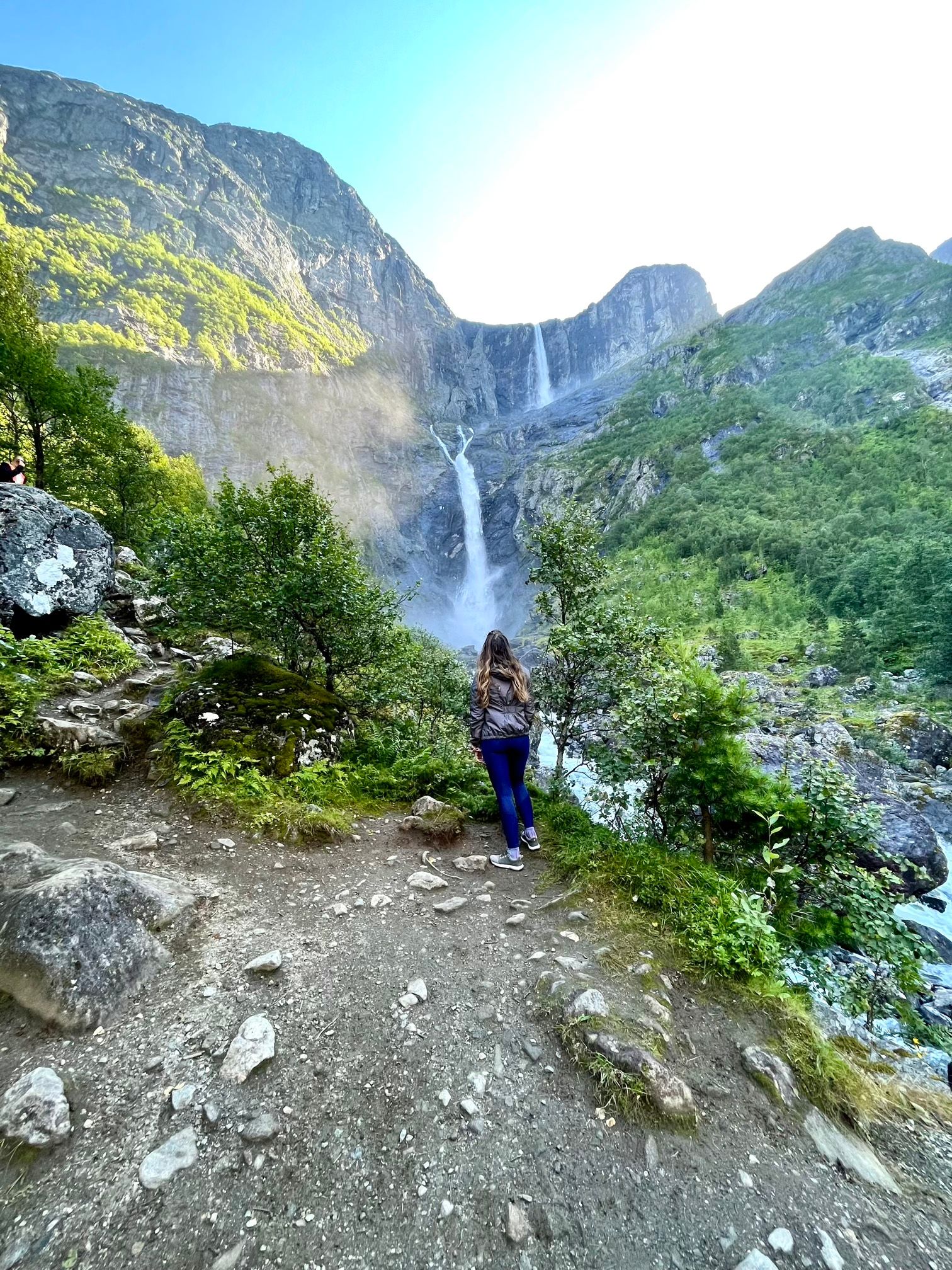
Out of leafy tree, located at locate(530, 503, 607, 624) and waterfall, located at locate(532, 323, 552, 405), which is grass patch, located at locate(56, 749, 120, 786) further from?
waterfall, located at locate(532, 323, 552, 405)

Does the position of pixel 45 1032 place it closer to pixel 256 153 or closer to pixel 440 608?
pixel 440 608

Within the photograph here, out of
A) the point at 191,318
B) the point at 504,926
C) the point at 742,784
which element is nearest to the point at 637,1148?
the point at 504,926

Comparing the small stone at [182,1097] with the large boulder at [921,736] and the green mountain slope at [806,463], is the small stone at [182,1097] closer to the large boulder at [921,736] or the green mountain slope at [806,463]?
the large boulder at [921,736]

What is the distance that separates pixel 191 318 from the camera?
3270 inches

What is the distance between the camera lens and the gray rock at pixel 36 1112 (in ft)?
6.80

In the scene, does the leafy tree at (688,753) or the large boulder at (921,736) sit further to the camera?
the large boulder at (921,736)

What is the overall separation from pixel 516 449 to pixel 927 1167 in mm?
116998

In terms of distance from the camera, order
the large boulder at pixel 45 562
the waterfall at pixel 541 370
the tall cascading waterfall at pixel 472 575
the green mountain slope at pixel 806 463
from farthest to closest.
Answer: the waterfall at pixel 541 370, the tall cascading waterfall at pixel 472 575, the green mountain slope at pixel 806 463, the large boulder at pixel 45 562

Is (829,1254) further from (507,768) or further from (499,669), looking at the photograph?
(499,669)

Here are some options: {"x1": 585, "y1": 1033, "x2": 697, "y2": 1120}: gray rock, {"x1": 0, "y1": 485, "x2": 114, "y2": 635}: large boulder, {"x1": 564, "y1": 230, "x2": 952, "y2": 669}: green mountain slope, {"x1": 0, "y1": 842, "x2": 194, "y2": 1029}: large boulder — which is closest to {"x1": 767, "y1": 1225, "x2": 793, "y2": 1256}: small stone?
{"x1": 585, "y1": 1033, "x2": 697, "y2": 1120}: gray rock

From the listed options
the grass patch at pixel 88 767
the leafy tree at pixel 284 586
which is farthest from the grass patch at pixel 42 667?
the leafy tree at pixel 284 586

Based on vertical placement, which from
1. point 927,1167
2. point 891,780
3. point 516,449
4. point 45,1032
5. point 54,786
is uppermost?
point 516,449

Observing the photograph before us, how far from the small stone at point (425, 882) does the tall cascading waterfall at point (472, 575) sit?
61.1m

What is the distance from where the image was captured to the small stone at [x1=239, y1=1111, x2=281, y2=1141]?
230 cm
